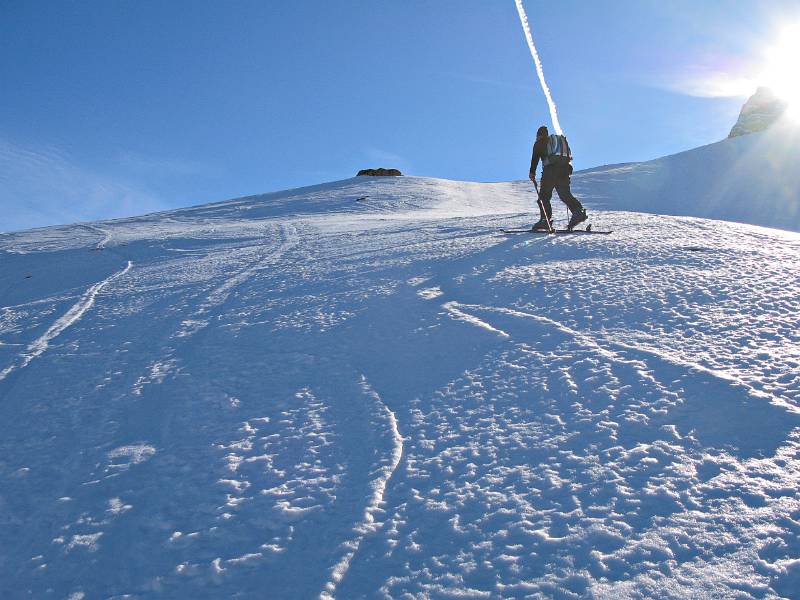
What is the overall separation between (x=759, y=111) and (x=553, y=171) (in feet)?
263

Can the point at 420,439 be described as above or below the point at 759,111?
below

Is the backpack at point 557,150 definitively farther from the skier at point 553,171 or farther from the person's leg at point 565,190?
the person's leg at point 565,190

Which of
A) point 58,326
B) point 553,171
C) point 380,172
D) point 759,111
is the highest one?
point 759,111

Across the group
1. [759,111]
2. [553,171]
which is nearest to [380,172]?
[553,171]

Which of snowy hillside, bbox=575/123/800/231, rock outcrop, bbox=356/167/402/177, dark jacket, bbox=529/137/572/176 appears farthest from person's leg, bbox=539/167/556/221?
rock outcrop, bbox=356/167/402/177

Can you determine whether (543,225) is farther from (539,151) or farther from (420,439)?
(420,439)

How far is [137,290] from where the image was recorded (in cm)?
637

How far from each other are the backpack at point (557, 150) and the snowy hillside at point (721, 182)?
772 cm

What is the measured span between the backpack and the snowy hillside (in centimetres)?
772

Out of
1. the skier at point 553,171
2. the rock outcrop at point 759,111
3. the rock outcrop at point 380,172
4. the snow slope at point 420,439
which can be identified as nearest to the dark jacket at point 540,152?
the skier at point 553,171

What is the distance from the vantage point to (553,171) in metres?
8.25

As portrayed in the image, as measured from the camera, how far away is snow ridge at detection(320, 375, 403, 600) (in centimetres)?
181

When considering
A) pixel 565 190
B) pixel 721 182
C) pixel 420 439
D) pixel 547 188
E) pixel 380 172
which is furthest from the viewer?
pixel 380 172

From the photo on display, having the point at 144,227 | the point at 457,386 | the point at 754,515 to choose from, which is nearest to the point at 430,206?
the point at 144,227
